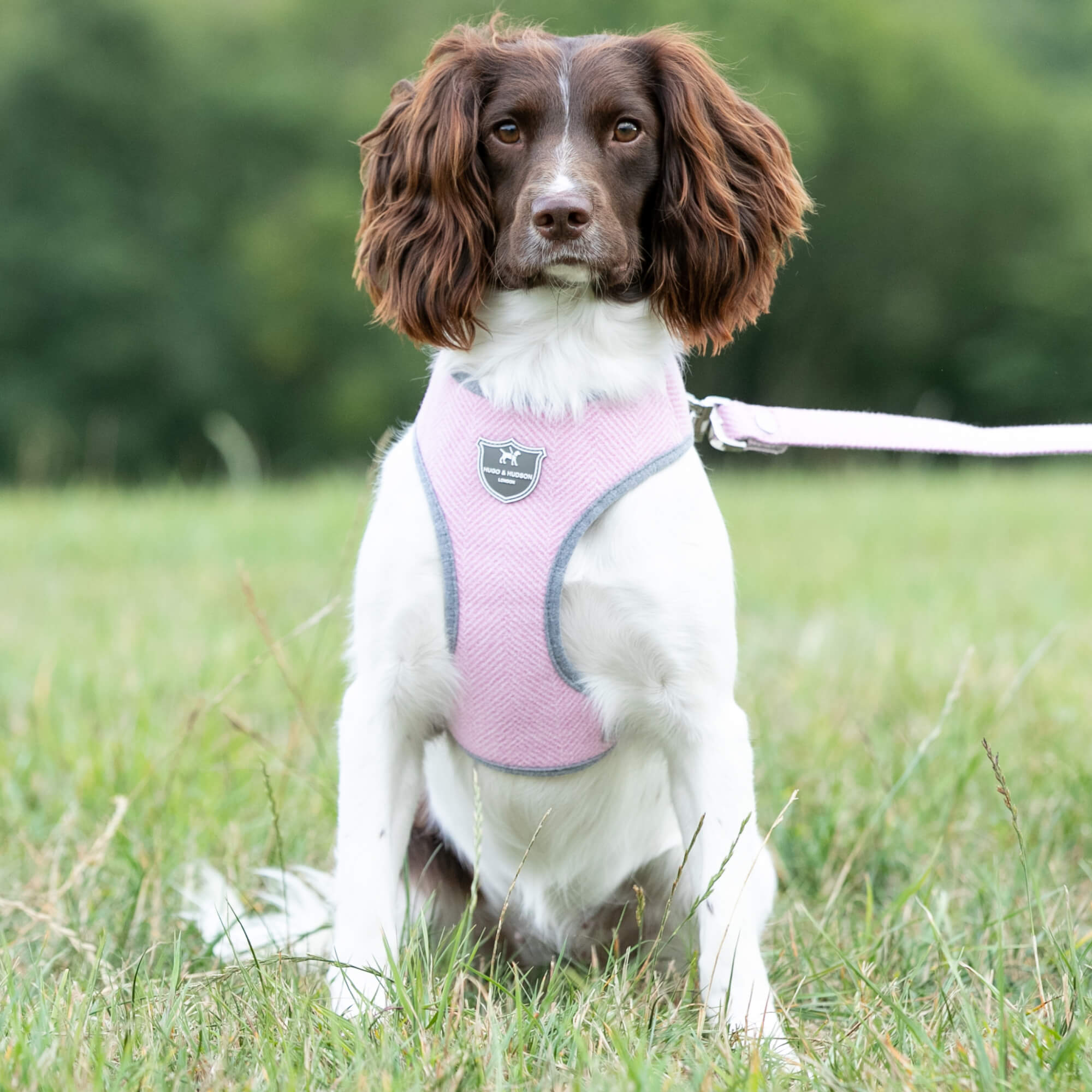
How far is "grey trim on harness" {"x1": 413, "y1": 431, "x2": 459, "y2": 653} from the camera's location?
2.17 meters

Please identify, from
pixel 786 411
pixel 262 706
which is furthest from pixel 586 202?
pixel 262 706

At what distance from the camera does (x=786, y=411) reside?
269cm

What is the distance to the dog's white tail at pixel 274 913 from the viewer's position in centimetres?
251

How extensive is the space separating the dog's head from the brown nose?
3 cm

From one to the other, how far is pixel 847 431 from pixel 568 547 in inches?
29.1

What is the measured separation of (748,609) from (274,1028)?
438 cm

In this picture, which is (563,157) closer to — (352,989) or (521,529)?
(521,529)

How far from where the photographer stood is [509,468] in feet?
7.22

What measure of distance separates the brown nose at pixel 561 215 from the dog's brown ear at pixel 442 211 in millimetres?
171

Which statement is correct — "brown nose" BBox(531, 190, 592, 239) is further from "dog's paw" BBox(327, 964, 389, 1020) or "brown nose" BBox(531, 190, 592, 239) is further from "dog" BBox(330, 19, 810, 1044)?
"dog's paw" BBox(327, 964, 389, 1020)

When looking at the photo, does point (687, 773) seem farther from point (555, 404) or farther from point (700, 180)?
point (700, 180)

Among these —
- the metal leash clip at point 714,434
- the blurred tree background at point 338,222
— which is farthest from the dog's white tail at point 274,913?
the blurred tree background at point 338,222

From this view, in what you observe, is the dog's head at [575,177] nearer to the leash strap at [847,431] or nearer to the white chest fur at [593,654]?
the white chest fur at [593,654]

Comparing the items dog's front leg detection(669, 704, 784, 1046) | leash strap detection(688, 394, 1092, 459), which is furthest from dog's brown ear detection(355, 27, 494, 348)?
dog's front leg detection(669, 704, 784, 1046)
